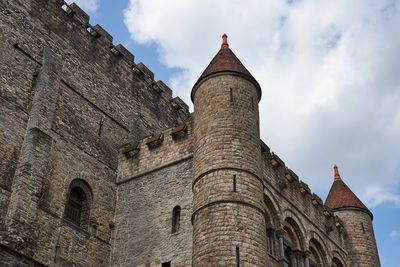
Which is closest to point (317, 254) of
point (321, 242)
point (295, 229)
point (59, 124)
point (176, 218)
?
point (321, 242)

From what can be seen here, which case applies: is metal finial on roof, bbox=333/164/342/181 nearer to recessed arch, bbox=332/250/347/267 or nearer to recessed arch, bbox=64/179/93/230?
recessed arch, bbox=332/250/347/267

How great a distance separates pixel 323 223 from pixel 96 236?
910 centimetres

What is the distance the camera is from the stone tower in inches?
976

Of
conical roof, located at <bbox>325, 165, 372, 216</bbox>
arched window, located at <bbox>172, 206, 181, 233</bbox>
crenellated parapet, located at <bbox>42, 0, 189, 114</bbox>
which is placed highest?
crenellated parapet, located at <bbox>42, 0, 189, 114</bbox>

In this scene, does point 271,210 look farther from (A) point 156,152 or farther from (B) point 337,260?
(B) point 337,260

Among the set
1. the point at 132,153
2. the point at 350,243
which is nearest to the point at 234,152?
the point at 132,153

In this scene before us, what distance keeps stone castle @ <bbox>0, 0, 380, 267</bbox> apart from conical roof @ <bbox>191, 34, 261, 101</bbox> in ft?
0.15

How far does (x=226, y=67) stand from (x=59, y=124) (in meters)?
5.64

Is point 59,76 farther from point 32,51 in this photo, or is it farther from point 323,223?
point 323,223

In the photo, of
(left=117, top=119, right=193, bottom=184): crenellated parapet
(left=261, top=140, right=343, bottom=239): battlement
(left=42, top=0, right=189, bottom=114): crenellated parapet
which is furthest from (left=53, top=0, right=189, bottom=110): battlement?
(left=261, top=140, right=343, bottom=239): battlement

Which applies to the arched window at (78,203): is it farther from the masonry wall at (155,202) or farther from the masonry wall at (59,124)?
the masonry wall at (155,202)

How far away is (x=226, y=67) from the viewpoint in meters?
19.3

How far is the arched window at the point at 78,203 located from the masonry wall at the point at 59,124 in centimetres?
20

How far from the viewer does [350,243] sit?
2508 centimetres
